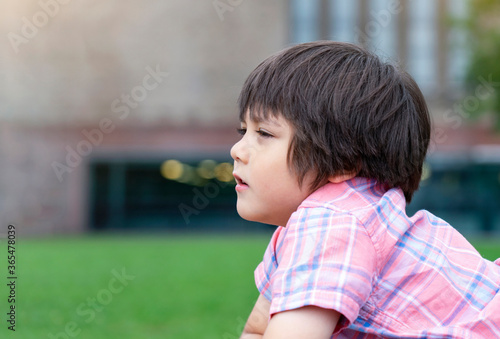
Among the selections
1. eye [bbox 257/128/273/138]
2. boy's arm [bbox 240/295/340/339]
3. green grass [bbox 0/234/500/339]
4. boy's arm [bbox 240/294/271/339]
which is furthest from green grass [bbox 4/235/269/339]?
boy's arm [bbox 240/295/340/339]

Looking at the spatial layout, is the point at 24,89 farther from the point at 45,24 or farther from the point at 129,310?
the point at 129,310

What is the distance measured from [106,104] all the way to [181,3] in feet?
17.2

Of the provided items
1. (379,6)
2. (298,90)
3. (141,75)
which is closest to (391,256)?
(298,90)

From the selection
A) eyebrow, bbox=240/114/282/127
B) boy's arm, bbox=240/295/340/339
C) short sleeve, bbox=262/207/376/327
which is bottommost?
boy's arm, bbox=240/295/340/339

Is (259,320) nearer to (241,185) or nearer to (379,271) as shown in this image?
(241,185)

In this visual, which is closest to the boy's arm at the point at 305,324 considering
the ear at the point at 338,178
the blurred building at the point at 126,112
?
the ear at the point at 338,178

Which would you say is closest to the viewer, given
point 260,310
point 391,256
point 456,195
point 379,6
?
point 391,256

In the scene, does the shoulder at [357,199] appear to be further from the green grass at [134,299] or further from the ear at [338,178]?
the green grass at [134,299]

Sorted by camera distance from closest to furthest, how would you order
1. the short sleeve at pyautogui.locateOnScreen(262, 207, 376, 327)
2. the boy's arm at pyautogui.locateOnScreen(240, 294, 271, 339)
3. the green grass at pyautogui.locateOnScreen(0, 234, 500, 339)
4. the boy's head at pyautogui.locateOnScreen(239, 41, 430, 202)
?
the short sleeve at pyautogui.locateOnScreen(262, 207, 376, 327), the boy's head at pyautogui.locateOnScreen(239, 41, 430, 202), the boy's arm at pyautogui.locateOnScreen(240, 294, 271, 339), the green grass at pyautogui.locateOnScreen(0, 234, 500, 339)

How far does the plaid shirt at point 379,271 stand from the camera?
132cm

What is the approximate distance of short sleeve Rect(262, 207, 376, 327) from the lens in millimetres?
1306

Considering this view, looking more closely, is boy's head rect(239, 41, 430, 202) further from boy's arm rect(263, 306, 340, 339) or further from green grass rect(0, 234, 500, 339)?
green grass rect(0, 234, 500, 339)

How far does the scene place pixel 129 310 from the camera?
5055 millimetres

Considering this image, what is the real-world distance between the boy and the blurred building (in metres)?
23.9
